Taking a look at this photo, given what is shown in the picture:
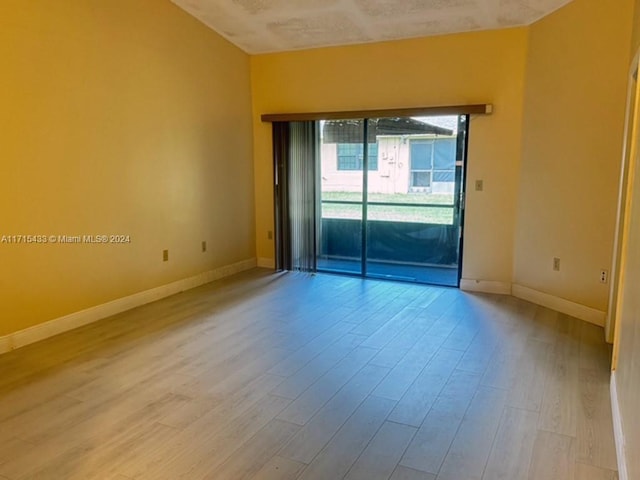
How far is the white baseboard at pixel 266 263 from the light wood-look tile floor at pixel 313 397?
184cm

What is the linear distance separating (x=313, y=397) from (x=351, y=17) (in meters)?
3.68

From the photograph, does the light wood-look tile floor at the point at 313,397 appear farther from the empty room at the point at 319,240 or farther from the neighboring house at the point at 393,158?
the neighboring house at the point at 393,158

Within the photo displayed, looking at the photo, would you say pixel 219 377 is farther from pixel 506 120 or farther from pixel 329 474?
pixel 506 120

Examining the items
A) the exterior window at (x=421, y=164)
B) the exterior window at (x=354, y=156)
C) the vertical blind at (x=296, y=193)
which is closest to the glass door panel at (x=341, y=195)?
the exterior window at (x=354, y=156)

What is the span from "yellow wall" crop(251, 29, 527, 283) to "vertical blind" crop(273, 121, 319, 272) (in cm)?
36

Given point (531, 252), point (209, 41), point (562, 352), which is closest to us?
point (562, 352)

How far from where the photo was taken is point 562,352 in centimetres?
338

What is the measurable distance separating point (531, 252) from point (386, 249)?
165 cm

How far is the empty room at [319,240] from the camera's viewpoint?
234 centimetres

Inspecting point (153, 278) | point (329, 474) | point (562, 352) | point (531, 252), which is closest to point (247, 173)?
point (153, 278)

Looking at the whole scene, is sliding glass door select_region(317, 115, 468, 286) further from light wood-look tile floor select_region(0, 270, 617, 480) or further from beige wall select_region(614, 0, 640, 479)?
beige wall select_region(614, 0, 640, 479)

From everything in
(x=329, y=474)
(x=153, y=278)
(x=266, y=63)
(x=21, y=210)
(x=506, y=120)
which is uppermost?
(x=266, y=63)

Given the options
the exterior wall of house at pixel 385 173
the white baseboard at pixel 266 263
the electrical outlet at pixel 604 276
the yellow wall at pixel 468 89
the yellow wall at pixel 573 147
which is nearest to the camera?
the yellow wall at pixel 573 147

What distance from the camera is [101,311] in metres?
4.11
